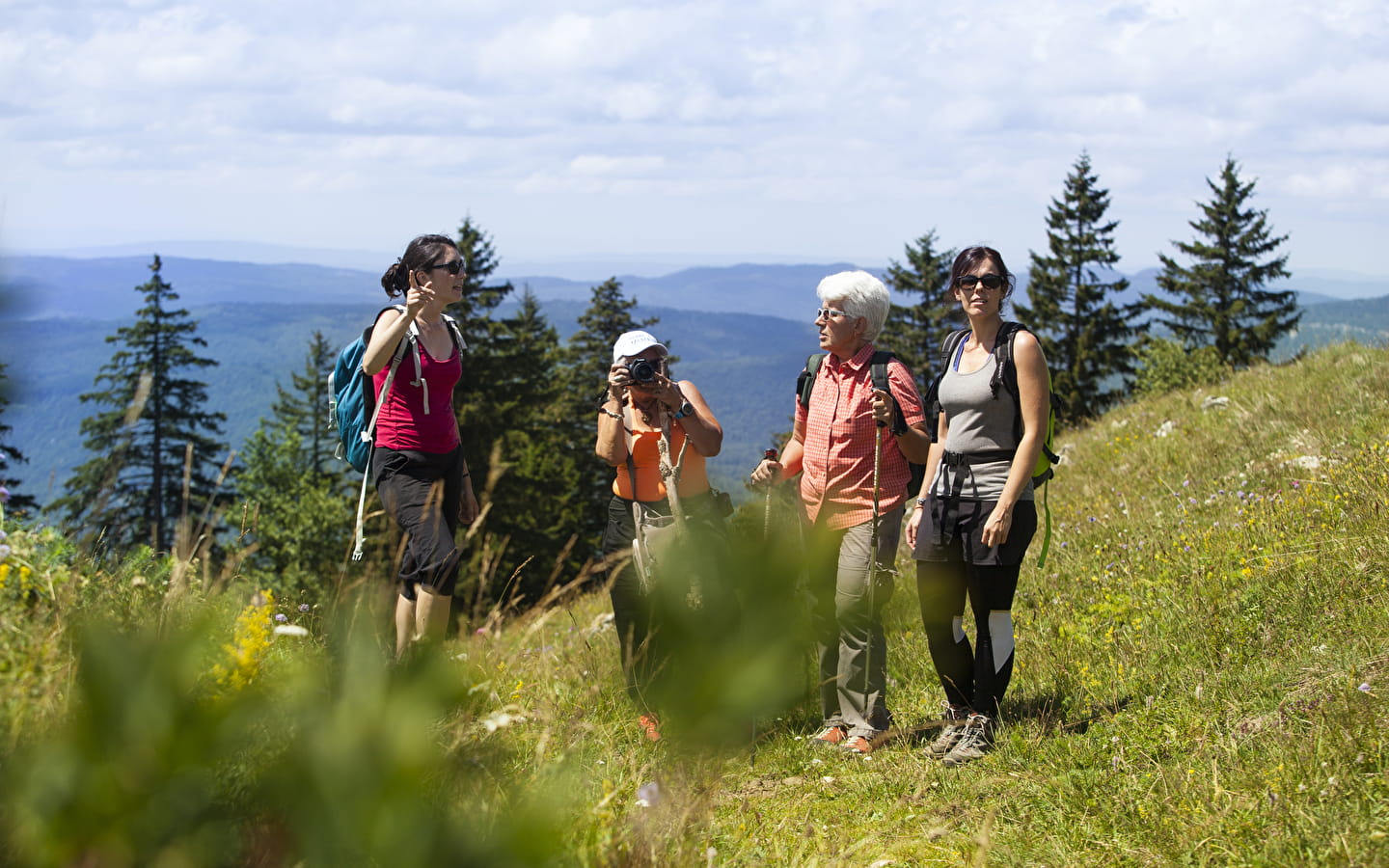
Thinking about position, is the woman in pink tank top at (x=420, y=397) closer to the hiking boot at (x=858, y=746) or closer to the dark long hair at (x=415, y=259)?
the dark long hair at (x=415, y=259)

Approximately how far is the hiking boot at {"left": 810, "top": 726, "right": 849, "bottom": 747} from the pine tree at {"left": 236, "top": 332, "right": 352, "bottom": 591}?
26.0 metres

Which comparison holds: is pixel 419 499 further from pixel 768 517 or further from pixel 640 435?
pixel 768 517

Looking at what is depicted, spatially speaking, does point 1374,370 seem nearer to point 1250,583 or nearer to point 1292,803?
A: point 1250,583

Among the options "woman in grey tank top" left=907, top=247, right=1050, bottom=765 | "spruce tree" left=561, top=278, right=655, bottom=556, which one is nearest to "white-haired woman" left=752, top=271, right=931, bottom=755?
"woman in grey tank top" left=907, top=247, right=1050, bottom=765

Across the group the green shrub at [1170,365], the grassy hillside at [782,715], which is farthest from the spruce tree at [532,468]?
the grassy hillside at [782,715]

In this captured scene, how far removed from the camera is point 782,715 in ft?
2.70

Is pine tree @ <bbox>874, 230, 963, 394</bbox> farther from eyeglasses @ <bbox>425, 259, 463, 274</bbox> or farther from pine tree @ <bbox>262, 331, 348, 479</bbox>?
eyeglasses @ <bbox>425, 259, 463, 274</bbox>

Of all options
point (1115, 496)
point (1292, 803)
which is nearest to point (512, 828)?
point (1292, 803)

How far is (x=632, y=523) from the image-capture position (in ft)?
15.6

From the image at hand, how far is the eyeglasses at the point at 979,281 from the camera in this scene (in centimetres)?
423

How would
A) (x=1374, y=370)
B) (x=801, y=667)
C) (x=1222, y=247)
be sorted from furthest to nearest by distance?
(x=1222, y=247)
(x=1374, y=370)
(x=801, y=667)

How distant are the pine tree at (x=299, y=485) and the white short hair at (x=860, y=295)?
86.3ft

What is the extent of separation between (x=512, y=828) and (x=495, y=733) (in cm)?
36

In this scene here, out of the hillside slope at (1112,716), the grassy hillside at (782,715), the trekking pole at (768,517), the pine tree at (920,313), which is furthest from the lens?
the pine tree at (920,313)
